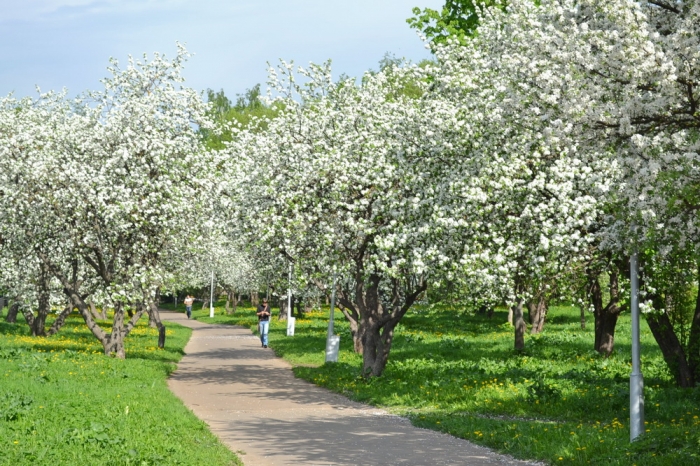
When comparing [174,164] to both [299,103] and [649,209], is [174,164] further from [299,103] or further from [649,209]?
[649,209]

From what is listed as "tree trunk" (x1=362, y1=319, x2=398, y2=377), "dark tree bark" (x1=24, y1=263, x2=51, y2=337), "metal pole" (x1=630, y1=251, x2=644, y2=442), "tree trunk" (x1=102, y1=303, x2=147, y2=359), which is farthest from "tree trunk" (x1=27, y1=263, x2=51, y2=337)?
"metal pole" (x1=630, y1=251, x2=644, y2=442)

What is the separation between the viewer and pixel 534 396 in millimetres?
17172

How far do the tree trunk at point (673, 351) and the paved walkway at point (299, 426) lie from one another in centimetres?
619

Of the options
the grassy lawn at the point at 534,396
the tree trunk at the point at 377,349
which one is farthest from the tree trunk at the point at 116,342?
the tree trunk at the point at 377,349

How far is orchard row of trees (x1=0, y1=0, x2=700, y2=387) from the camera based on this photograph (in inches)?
430

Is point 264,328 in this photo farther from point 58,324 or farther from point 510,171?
point 510,171

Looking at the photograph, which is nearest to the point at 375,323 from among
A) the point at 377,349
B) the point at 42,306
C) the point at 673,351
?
the point at 377,349

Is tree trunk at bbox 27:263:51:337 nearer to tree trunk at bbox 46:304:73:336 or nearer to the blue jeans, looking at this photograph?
tree trunk at bbox 46:304:73:336

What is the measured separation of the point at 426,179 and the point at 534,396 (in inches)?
191

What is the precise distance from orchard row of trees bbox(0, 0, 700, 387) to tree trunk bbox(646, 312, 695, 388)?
55mm

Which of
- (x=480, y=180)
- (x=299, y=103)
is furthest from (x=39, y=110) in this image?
(x=480, y=180)

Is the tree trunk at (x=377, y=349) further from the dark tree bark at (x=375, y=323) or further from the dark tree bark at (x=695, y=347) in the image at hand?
the dark tree bark at (x=695, y=347)

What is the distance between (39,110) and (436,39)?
15.5 meters

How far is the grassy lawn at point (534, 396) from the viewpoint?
11766mm
